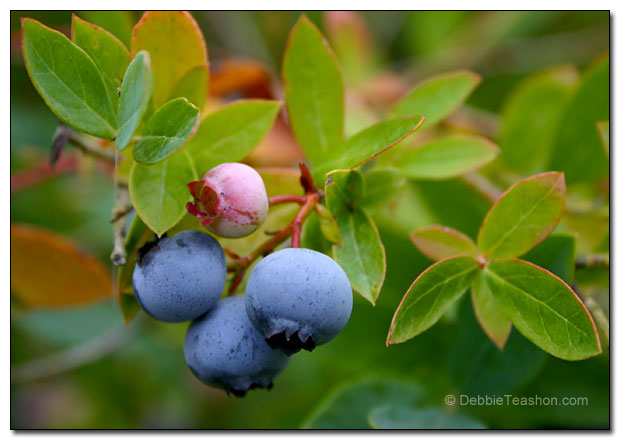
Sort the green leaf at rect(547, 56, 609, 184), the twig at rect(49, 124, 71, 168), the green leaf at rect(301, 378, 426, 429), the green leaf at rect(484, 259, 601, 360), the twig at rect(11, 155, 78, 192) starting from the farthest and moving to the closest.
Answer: the twig at rect(11, 155, 78, 192) → the green leaf at rect(547, 56, 609, 184) → the green leaf at rect(301, 378, 426, 429) → the twig at rect(49, 124, 71, 168) → the green leaf at rect(484, 259, 601, 360)

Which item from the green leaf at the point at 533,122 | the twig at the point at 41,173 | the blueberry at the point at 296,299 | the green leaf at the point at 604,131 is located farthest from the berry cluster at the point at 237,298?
the green leaf at the point at 533,122

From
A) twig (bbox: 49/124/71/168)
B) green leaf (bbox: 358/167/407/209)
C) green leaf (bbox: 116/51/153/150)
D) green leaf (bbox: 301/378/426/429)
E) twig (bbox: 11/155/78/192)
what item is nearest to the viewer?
green leaf (bbox: 116/51/153/150)

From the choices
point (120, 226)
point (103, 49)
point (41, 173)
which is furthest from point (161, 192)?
point (41, 173)

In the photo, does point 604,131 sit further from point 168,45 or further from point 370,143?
point 168,45

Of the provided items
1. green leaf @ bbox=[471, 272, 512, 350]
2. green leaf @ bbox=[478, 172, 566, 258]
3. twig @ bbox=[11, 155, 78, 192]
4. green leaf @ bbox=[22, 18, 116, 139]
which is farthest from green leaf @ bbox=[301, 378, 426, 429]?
twig @ bbox=[11, 155, 78, 192]

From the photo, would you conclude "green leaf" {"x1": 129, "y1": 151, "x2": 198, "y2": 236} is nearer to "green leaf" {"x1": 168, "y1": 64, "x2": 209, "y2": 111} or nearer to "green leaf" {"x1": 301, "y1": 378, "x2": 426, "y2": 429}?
"green leaf" {"x1": 168, "y1": 64, "x2": 209, "y2": 111}

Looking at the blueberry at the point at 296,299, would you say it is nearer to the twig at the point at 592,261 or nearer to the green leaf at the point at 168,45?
the green leaf at the point at 168,45
